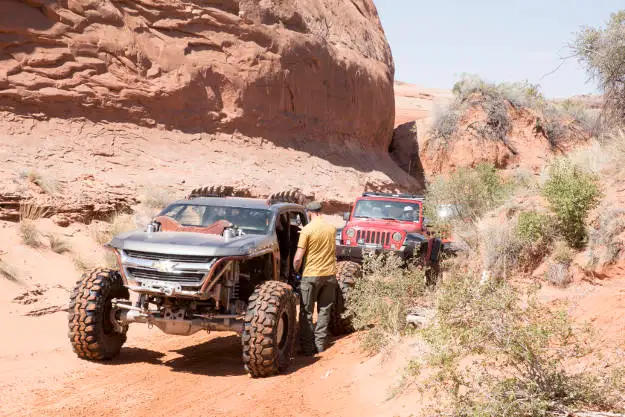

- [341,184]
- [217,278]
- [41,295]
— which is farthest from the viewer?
[341,184]

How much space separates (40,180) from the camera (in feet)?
47.2

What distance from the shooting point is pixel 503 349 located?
4.81m

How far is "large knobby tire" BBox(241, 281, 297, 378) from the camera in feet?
24.0

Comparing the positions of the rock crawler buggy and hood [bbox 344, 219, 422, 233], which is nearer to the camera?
the rock crawler buggy

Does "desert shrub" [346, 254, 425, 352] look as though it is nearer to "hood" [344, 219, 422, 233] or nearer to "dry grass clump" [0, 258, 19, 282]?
"hood" [344, 219, 422, 233]

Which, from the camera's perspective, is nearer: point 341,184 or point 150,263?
point 150,263

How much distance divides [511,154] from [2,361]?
25.0 metres

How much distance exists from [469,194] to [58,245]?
11.9 m

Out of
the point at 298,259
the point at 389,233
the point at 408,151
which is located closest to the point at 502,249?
the point at 389,233

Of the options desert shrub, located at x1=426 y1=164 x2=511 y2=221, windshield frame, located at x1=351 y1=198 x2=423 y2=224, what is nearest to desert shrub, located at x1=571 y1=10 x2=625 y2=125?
desert shrub, located at x1=426 y1=164 x2=511 y2=221

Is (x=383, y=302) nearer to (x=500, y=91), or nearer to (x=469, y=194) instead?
(x=469, y=194)

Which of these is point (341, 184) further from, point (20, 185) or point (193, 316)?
point (193, 316)

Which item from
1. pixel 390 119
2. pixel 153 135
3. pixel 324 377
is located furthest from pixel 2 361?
pixel 390 119

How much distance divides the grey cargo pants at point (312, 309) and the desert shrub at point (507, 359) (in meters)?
3.70
